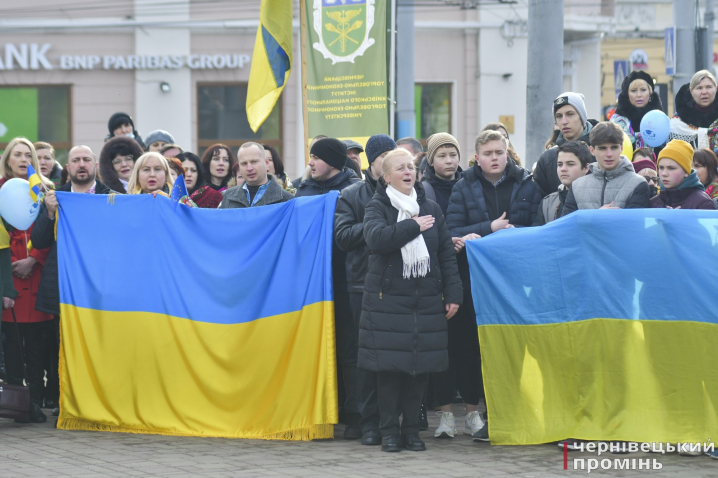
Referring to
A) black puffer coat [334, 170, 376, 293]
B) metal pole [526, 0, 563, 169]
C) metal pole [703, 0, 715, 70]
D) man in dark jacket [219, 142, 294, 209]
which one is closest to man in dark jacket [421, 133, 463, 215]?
black puffer coat [334, 170, 376, 293]

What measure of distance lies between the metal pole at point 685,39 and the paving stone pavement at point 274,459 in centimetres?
848

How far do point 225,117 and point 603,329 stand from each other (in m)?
15.8

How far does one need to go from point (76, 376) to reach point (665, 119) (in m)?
5.30

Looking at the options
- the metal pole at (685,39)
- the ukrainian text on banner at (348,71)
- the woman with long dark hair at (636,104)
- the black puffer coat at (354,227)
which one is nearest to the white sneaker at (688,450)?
the black puffer coat at (354,227)

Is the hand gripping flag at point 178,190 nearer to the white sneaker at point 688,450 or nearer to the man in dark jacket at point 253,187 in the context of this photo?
the man in dark jacket at point 253,187

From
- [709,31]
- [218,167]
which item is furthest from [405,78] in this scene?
[218,167]

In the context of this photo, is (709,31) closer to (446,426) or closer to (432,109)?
(432,109)

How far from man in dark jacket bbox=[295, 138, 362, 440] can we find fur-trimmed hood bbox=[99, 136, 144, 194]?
161cm

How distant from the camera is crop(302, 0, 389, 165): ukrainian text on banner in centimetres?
929

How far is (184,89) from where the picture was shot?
821 inches

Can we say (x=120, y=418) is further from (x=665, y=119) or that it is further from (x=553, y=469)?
(x=665, y=119)

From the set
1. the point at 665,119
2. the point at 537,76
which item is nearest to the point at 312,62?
the point at 537,76

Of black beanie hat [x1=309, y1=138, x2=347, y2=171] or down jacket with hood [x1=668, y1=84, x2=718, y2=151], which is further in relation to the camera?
down jacket with hood [x1=668, y1=84, x2=718, y2=151]

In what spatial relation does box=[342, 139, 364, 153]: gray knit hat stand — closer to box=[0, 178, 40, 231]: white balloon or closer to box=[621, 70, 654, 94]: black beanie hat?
box=[621, 70, 654, 94]: black beanie hat
